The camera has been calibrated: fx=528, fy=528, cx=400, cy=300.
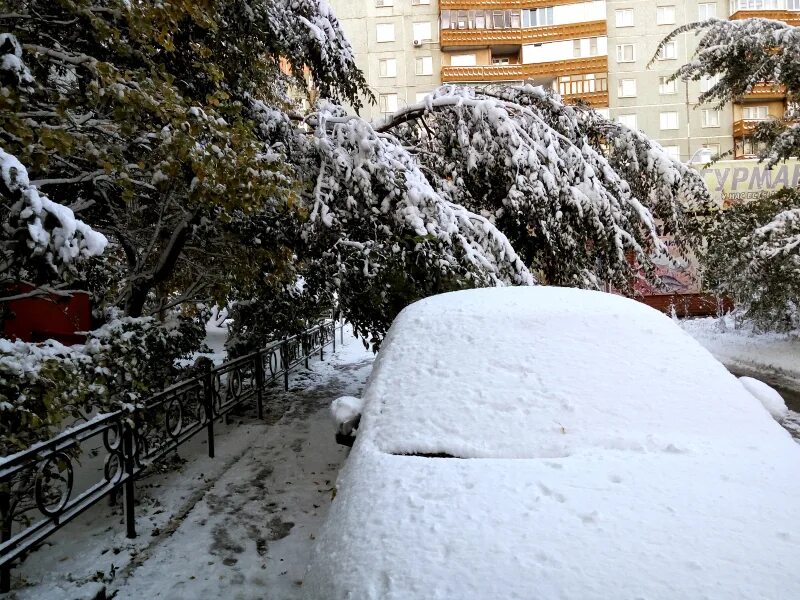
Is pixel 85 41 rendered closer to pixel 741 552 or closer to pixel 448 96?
pixel 448 96

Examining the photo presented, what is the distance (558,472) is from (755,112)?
122 feet

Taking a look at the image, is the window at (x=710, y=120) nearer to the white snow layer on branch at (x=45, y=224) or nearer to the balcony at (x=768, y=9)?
the balcony at (x=768, y=9)

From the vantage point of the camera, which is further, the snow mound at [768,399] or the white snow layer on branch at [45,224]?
the snow mound at [768,399]

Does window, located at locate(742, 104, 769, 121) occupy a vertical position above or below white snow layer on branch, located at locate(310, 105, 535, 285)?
above

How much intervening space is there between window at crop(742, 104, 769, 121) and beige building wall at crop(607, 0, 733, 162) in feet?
2.69

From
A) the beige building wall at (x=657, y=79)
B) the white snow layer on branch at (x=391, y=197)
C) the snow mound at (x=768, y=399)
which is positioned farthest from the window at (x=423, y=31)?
the snow mound at (x=768, y=399)

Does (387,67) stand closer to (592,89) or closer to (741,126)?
(592,89)

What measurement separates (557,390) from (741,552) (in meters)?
1.01

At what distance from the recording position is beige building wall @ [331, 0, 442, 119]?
31.3 meters

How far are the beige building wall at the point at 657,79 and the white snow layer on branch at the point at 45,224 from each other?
110 feet

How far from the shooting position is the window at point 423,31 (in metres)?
31.3

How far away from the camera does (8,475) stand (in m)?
2.78

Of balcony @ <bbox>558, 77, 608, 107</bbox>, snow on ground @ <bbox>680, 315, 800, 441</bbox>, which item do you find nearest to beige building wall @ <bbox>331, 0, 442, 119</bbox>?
balcony @ <bbox>558, 77, 608, 107</bbox>

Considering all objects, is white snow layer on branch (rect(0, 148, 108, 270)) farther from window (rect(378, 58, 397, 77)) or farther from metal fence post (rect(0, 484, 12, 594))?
window (rect(378, 58, 397, 77))
